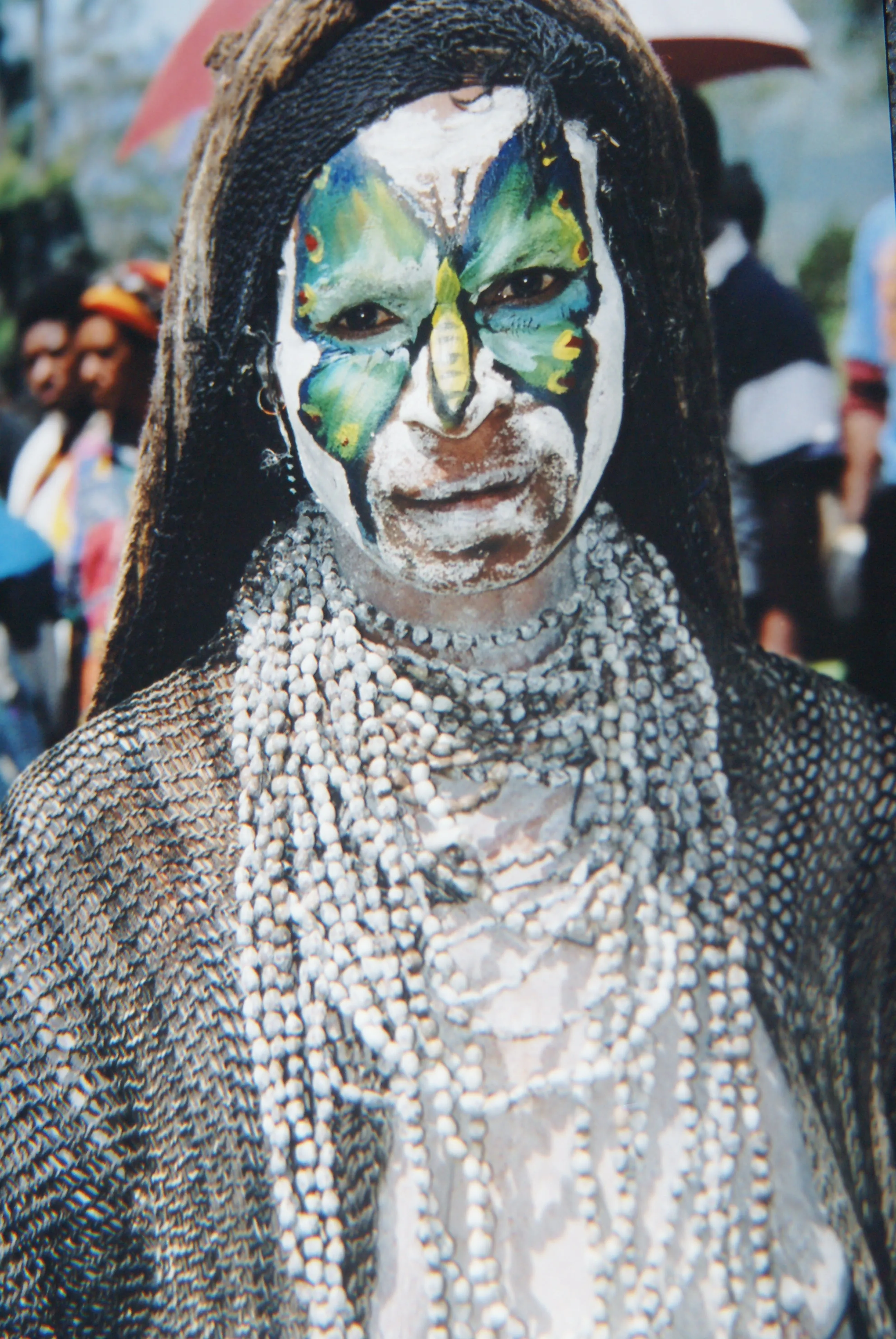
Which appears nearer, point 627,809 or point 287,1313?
point 287,1313

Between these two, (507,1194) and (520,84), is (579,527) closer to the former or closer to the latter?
Result: (520,84)

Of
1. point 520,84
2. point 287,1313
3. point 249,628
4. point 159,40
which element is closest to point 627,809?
point 249,628

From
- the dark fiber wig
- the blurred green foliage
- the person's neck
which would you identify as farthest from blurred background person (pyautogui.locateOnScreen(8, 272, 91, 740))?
the blurred green foliage

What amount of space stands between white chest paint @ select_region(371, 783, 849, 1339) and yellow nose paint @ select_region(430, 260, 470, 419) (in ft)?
1.39

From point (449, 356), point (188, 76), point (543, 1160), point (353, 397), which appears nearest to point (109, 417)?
point (188, 76)

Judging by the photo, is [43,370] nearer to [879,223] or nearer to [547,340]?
[547,340]

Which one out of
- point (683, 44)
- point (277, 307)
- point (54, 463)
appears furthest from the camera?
point (54, 463)

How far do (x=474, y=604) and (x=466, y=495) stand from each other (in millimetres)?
144

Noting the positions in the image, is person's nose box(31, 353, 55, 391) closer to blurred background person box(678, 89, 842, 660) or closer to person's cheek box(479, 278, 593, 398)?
person's cheek box(479, 278, 593, 398)

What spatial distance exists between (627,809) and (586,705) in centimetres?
12

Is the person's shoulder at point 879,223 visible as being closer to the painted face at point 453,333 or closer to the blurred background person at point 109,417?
the painted face at point 453,333

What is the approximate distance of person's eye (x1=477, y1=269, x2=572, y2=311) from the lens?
1.25 m

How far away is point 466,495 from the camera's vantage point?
1.25 metres

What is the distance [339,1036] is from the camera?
1249mm
